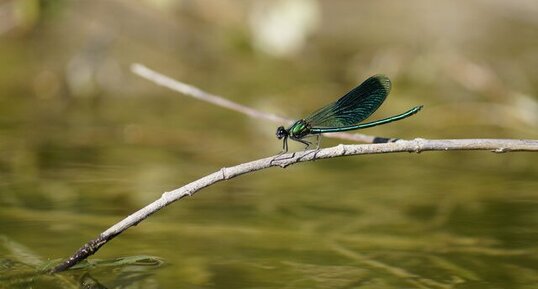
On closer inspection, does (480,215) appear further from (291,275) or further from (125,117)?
(125,117)

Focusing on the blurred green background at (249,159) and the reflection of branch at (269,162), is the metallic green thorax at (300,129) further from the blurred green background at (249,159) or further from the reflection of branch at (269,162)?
the reflection of branch at (269,162)

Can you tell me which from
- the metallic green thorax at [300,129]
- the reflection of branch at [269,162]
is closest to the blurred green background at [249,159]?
the reflection of branch at [269,162]

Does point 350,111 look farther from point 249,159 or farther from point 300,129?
point 249,159

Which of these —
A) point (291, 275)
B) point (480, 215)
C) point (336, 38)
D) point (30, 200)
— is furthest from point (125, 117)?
point (336, 38)

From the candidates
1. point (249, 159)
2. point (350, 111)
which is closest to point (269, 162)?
point (350, 111)

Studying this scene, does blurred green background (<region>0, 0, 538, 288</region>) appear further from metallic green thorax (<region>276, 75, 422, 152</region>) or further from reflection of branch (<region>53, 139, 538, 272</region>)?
metallic green thorax (<region>276, 75, 422, 152</region>)

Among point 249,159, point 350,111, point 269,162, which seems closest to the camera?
point 269,162
